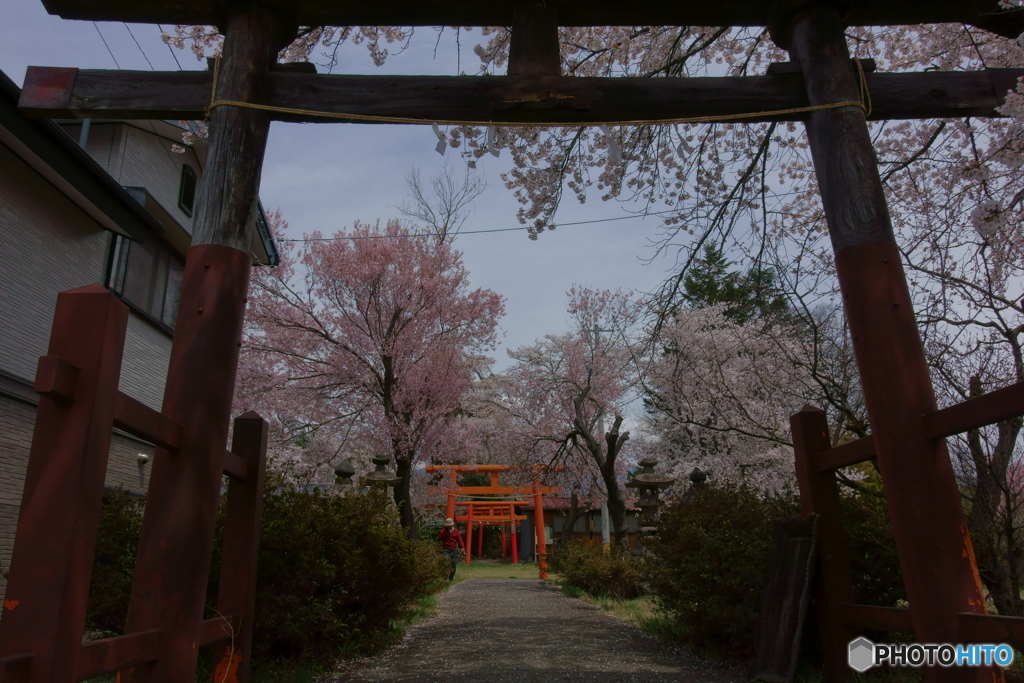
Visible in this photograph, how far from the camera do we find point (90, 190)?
8.09m

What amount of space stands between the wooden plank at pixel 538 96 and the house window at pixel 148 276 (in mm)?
6181

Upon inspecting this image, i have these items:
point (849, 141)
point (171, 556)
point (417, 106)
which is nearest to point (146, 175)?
point (417, 106)

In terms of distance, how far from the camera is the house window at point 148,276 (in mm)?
9547

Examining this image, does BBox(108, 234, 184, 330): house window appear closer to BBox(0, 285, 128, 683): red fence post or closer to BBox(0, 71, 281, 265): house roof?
BBox(0, 71, 281, 265): house roof

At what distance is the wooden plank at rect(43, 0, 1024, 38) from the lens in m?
3.74

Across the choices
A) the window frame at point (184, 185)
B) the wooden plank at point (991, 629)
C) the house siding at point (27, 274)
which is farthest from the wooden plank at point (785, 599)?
the window frame at point (184, 185)

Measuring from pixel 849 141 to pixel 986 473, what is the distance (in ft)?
7.15

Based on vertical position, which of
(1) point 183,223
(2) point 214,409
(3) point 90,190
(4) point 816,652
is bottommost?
(4) point 816,652

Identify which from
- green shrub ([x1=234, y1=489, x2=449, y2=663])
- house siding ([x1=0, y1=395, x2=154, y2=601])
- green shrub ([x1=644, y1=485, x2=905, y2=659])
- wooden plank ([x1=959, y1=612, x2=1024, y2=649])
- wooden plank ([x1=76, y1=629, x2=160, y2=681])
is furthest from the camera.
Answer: house siding ([x1=0, y1=395, x2=154, y2=601])

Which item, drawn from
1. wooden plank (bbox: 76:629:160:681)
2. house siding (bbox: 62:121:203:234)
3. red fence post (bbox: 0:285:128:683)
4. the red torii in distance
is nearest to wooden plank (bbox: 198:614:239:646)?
wooden plank (bbox: 76:629:160:681)

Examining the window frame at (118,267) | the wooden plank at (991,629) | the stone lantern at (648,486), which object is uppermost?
the window frame at (118,267)

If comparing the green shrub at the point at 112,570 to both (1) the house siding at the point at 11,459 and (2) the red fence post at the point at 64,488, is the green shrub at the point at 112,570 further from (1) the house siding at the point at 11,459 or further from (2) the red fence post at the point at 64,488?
(2) the red fence post at the point at 64,488

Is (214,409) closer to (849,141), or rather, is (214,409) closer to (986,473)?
(849,141)

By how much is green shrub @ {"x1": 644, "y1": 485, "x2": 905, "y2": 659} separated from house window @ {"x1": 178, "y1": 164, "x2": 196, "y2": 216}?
10.7 meters
